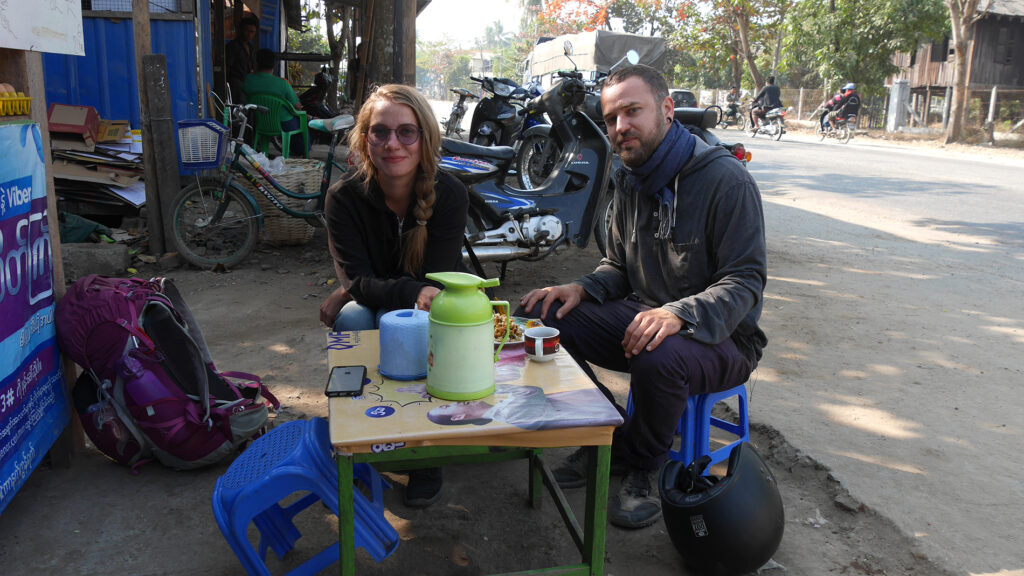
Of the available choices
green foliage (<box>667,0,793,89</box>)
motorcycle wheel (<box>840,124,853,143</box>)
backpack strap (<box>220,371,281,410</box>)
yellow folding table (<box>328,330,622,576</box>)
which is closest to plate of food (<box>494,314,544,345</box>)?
yellow folding table (<box>328,330,622,576</box>)

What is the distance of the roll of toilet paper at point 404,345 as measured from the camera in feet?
6.30

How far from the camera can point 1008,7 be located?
24594 mm

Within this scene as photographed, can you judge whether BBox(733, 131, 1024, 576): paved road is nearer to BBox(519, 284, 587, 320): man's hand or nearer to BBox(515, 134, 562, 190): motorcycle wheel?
BBox(519, 284, 587, 320): man's hand

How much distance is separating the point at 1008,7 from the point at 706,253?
28955 mm

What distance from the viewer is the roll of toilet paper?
1919 millimetres

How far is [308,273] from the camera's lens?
5562 millimetres

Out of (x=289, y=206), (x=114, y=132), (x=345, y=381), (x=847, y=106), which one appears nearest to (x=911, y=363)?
(x=345, y=381)

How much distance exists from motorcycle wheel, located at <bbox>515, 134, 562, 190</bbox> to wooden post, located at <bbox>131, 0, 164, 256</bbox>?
2842 mm

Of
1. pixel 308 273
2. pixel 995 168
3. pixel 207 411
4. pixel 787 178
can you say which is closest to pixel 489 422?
pixel 207 411

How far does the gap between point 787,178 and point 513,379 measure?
1063 centimetres

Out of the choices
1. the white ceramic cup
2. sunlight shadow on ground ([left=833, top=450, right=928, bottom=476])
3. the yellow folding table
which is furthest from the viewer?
sunlight shadow on ground ([left=833, top=450, right=928, bottom=476])

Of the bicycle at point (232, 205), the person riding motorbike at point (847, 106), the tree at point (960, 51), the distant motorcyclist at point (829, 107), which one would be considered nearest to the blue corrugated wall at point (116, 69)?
the bicycle at point (232, 205)

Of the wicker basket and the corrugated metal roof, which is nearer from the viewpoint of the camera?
the wicker basket

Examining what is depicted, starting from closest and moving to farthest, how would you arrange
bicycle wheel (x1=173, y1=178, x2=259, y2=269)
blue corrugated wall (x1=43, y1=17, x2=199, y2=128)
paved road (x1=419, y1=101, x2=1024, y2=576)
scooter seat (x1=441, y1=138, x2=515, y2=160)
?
paved road (x1=419, y1=101, x2=1024, y2=576) < scooter seat (x1=441, y1=138, x2=515, y2=160) < bicycle wheel (x1=173, y1=178, x2=259, y2=269) < blue corrugated wall (x1=43, y1=17, x2=199, y2=128)
